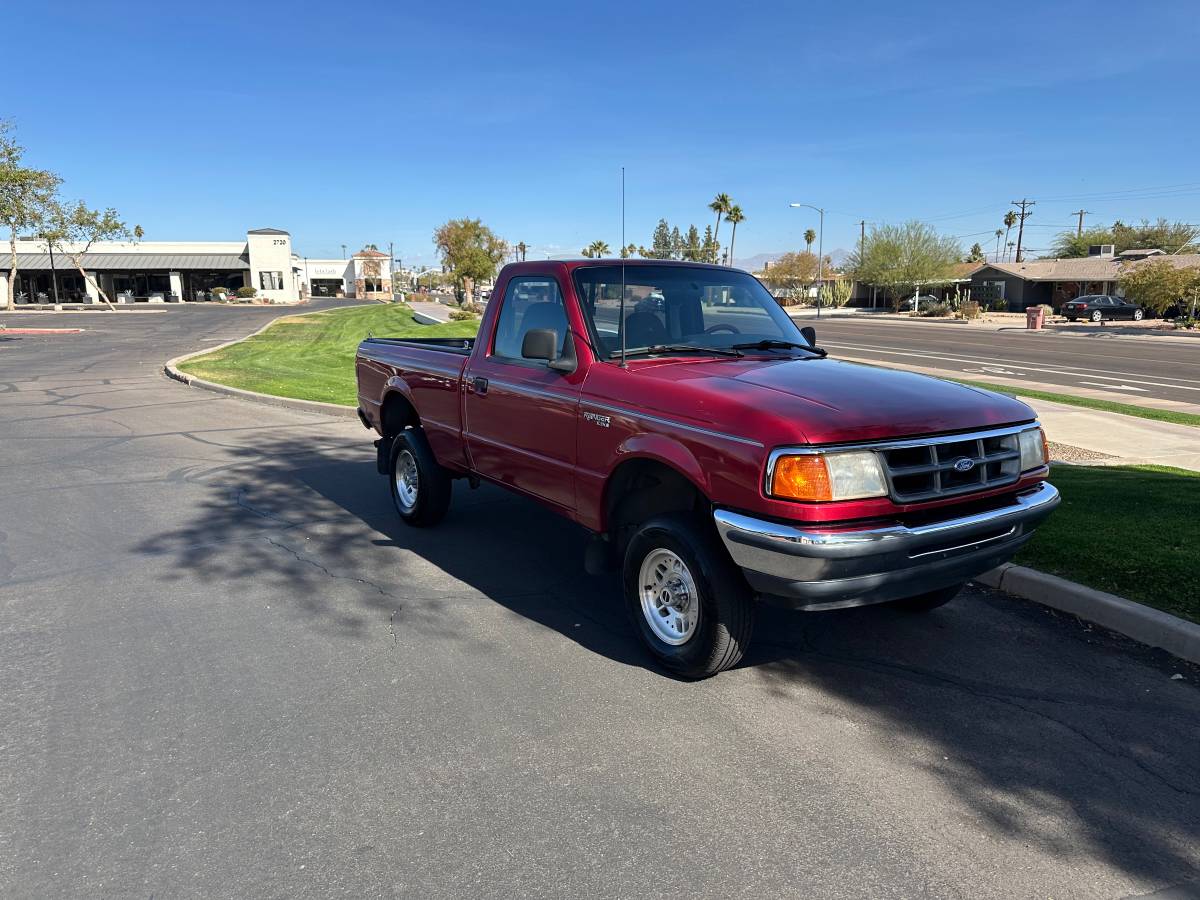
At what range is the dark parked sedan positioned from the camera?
5062cm

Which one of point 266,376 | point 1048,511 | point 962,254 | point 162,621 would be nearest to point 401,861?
point 162,621

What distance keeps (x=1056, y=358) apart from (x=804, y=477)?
1033 inches

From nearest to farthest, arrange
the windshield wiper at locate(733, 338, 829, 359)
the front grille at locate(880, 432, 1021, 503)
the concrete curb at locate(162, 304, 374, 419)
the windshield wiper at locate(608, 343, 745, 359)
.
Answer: the front grille at locate(880, 432, 1021, 503) → the windshield wiper at locate(608, 343, 745, 359) → the windshield wiper at locate(733, 338, 829, 359) → the concrete curb at locate(162, 304, 374, 419)

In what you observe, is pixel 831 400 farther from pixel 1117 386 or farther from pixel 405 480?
pixel 1117 386

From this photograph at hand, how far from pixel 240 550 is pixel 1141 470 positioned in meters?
8.31

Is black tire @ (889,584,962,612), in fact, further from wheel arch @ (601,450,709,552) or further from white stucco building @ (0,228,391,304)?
white stucco building @ (0,228,391,304)

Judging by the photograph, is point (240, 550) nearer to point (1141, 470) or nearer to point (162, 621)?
point (162, 621)

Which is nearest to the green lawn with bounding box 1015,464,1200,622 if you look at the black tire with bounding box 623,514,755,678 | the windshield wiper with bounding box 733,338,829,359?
the windshield wiper with bounding box 733,338,829,359

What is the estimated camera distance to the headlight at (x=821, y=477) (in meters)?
3.52

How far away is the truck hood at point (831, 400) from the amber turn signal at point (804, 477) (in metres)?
0.09

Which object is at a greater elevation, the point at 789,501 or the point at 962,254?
the point at 962,254

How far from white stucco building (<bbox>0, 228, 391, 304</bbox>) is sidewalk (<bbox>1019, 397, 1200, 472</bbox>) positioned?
80.6m

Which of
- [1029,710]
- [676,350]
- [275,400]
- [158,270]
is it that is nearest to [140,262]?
[158,270]

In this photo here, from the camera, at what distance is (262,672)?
4.25 m
